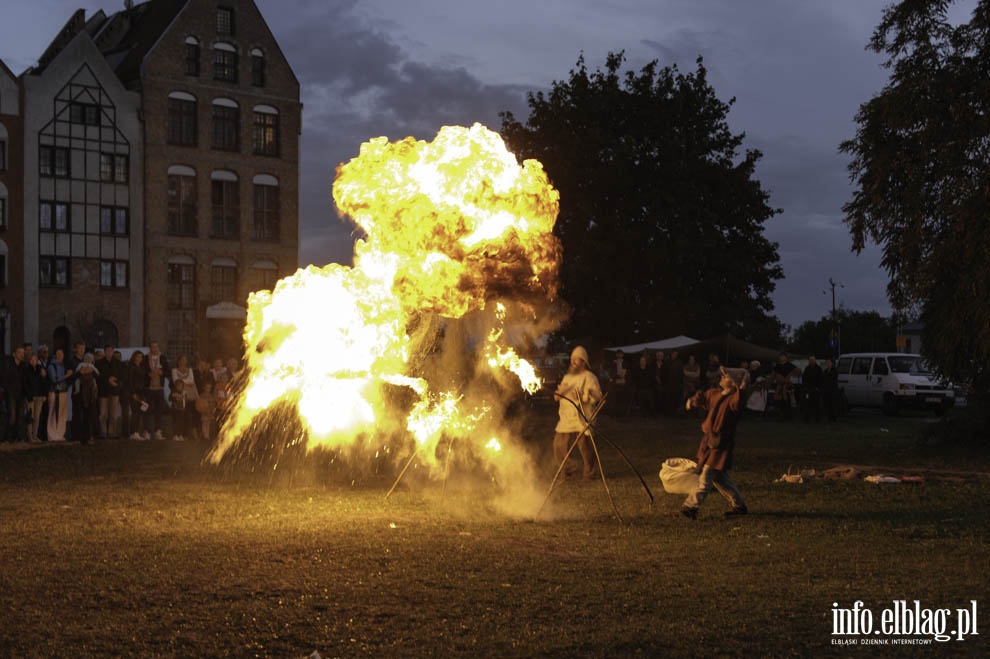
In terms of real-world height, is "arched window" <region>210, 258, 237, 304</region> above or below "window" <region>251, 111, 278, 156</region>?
below

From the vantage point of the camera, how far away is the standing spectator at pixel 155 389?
24047 mm

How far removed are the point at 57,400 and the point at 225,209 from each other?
32.7 meters

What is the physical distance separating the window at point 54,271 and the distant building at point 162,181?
0.05 metres

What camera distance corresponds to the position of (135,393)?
2398 cm

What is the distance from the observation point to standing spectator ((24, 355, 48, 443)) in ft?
72.6

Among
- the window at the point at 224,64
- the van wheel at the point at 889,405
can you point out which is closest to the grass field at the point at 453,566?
the van wheel at the point at 889,405

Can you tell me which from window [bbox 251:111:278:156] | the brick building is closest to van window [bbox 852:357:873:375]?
window [bbox 251:111:278:156]

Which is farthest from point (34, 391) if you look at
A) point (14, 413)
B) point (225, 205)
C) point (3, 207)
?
point (225, 205)

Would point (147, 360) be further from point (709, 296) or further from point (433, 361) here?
point (709, 296)

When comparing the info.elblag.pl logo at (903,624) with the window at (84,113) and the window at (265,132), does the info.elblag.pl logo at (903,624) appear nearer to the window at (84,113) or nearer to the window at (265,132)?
the window at (84,113)

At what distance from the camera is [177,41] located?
52.0 m

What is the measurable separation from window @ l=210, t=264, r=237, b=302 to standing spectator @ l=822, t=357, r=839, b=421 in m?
32.0

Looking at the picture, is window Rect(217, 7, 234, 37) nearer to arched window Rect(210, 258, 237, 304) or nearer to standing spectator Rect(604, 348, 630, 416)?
arched window Rect(210, 258, 237, 304)

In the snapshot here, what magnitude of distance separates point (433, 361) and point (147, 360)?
453 inches
